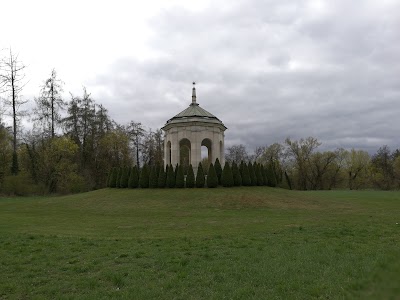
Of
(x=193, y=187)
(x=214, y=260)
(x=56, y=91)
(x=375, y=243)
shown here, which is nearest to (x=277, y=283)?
(x=214, y=260)

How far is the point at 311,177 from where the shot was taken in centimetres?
6328

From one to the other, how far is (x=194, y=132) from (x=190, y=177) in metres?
5.39

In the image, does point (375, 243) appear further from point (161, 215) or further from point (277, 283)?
point (161, 215)

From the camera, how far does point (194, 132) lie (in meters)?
34.3

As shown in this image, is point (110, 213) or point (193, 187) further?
point (193, 187)

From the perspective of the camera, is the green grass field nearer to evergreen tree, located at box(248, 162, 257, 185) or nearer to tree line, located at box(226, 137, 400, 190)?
evergreen tree, located at box(248, 162, 257, 185)

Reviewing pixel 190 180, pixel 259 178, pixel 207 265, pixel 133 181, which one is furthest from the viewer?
pixel 259 178

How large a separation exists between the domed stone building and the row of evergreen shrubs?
344cm

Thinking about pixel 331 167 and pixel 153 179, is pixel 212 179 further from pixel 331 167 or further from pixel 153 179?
pixel 331 167

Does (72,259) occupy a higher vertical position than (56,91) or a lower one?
lower

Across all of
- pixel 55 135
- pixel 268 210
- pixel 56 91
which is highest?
pixel 56 91

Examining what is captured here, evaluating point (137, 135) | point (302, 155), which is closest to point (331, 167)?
point (302, 155)

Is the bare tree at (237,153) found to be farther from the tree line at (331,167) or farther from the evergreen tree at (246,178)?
the evergreen tree at (246,178)

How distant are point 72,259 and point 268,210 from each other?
16421mm
